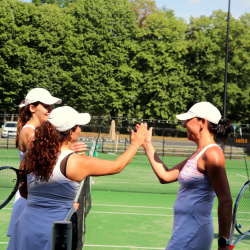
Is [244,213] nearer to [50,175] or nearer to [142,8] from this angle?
[50,175]

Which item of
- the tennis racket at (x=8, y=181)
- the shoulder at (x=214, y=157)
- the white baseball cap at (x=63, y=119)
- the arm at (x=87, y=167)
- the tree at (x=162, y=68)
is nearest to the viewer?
the arm at (x=87, y=167)

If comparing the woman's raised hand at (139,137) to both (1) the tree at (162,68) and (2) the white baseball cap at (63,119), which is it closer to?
(2) the white baseball cap at (63,119)

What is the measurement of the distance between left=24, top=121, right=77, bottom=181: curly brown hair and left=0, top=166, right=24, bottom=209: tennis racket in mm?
267

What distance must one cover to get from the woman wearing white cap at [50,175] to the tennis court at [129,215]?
16.4 feet

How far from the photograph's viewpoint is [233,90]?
5431 centimetres

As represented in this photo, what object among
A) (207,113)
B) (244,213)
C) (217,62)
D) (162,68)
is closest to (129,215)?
(244,213)

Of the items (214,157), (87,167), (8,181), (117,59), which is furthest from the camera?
(117,59)

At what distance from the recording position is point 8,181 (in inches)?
183

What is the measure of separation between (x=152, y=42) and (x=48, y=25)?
10.9 metres

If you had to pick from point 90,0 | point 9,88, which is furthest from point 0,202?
point 90,0

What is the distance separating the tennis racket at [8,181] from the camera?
3.86m

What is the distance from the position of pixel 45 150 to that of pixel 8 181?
1.28 metres

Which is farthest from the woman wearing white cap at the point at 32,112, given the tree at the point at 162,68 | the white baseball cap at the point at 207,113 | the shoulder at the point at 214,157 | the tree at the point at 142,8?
the tree at the point at 142,8

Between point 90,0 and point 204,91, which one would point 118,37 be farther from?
point 204,91
